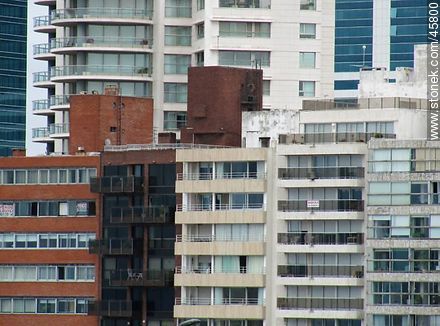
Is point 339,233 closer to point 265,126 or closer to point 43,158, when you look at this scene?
point 265,126

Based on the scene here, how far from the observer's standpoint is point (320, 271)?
184m

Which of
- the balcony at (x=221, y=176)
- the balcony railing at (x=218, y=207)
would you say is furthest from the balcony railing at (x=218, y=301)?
the balcony at (x=221, y=176)

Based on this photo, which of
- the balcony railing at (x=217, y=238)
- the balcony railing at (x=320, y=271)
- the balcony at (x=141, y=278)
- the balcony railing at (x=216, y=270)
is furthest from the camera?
the balcony at (x=141, y=278)

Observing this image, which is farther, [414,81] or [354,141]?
[414,81]

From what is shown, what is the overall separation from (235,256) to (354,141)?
11.9 meters

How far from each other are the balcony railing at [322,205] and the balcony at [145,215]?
9.69 m

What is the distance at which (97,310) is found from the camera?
638 feet

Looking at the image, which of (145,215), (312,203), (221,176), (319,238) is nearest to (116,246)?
(145,215)

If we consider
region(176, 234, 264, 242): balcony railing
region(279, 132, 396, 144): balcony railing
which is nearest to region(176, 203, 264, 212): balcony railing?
region(176, 234, 264, 242): balcony railing

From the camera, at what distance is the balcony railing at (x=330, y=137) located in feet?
606

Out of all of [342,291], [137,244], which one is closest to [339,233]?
[342,291]

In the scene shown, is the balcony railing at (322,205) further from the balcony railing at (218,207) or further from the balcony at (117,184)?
the balcony at (117,184)

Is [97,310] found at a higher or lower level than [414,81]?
lower

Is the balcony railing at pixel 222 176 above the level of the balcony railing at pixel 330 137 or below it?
below
